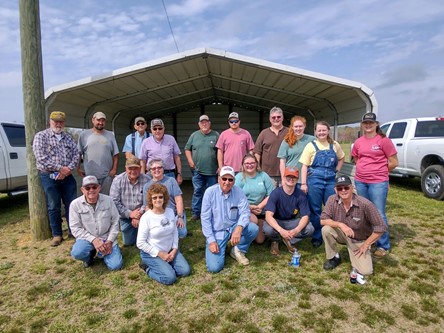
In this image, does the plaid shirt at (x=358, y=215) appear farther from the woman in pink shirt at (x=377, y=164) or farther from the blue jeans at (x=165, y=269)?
the blue jeans at (x=165, y=269)

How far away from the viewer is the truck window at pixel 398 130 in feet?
28.2

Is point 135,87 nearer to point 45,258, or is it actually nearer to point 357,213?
point 45,258

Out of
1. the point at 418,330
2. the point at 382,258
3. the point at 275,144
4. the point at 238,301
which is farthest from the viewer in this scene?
the point at 275,144

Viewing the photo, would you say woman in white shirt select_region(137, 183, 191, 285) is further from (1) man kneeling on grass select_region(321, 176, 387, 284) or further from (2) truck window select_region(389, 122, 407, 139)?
(2) truck window select_region(389, 122, 407, 139)

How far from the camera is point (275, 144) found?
15.3 feet

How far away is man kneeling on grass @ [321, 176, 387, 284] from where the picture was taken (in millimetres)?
3434

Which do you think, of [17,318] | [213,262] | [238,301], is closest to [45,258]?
[17,318]

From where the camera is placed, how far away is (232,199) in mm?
3895

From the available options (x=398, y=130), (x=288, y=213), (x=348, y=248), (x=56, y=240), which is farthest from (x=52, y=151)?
(x=398, y=130)

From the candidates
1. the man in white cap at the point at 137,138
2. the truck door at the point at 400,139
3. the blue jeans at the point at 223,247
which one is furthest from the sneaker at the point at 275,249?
the truck door at the point at 400,139

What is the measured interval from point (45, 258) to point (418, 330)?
14.0ft

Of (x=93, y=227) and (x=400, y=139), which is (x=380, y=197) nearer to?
(x=93, y=227)

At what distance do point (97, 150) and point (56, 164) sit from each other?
0.62 m

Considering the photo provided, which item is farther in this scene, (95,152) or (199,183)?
(199,183)
